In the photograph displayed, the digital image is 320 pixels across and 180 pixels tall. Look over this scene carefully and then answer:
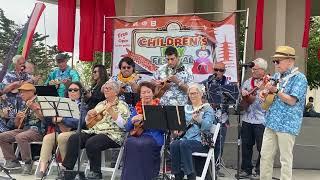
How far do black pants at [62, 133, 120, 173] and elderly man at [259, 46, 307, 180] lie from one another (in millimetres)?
2169

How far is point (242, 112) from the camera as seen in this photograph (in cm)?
Answer: 797

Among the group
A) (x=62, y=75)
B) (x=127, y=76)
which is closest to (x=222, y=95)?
(x=127, y=76)

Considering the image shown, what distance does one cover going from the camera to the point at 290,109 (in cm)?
622

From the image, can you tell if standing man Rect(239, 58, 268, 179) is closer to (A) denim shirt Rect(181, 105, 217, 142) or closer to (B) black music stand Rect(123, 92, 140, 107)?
(A) denim shirt Rect(181, 105, 217, 142)

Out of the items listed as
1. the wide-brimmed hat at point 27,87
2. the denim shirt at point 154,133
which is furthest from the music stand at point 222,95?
the wide-brimmed hat at point 27,87

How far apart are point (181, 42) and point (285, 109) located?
3.45 m

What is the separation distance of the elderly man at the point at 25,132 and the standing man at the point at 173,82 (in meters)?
1.90

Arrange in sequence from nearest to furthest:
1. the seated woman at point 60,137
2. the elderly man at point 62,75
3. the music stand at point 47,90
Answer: the seated woman at point 60,137, the music stand at point 47,90, the elderly man at point 62,75

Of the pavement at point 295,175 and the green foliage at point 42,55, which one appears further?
the green foliage at point 42,55

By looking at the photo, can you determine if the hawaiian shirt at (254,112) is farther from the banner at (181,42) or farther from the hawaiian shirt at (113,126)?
the hawaiian shirt at (113,126)

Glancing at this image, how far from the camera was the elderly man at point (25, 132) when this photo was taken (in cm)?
804

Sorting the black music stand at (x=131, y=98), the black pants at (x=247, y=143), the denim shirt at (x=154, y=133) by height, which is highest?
the black music stand at (x=131, y=98)

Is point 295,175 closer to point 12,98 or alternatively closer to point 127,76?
point 127,76

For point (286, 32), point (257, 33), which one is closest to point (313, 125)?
point (257, 33)
